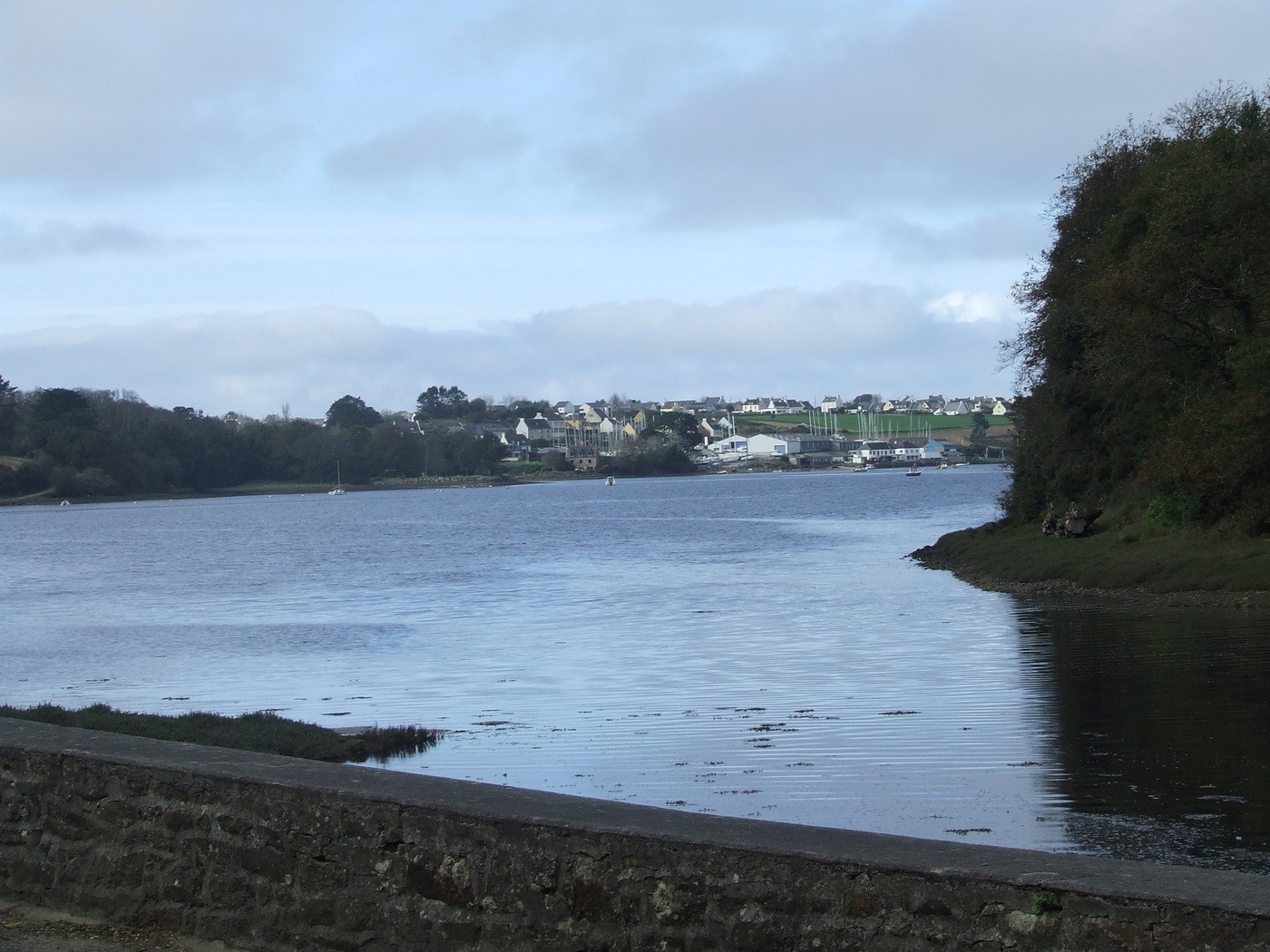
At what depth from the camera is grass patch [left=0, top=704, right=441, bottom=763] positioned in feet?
45.3

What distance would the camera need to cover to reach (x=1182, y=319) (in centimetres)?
3191

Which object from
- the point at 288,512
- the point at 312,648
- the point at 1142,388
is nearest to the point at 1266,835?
the point at 312,648

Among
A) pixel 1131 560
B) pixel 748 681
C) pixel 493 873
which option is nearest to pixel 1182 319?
pixel 1131 560

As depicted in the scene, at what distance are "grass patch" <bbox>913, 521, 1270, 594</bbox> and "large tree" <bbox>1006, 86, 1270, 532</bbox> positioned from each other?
74 centimetres

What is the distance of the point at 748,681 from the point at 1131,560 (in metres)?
14.8

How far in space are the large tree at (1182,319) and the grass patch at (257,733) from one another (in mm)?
20589

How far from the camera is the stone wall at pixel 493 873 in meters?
4.67

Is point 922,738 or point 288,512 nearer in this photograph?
point 922,738

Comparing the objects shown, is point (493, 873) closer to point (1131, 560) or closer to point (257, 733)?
point (257, 733)

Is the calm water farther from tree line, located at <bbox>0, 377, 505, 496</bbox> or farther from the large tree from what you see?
tree line, located at <bbox>0, 377, 505, 496</bbox>

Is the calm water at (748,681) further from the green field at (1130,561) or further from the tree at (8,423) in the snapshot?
the tree at (8,423)

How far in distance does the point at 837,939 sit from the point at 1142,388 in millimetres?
31514

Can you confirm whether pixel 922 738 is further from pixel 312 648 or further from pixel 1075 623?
pixel 312 648

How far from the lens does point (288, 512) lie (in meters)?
138
